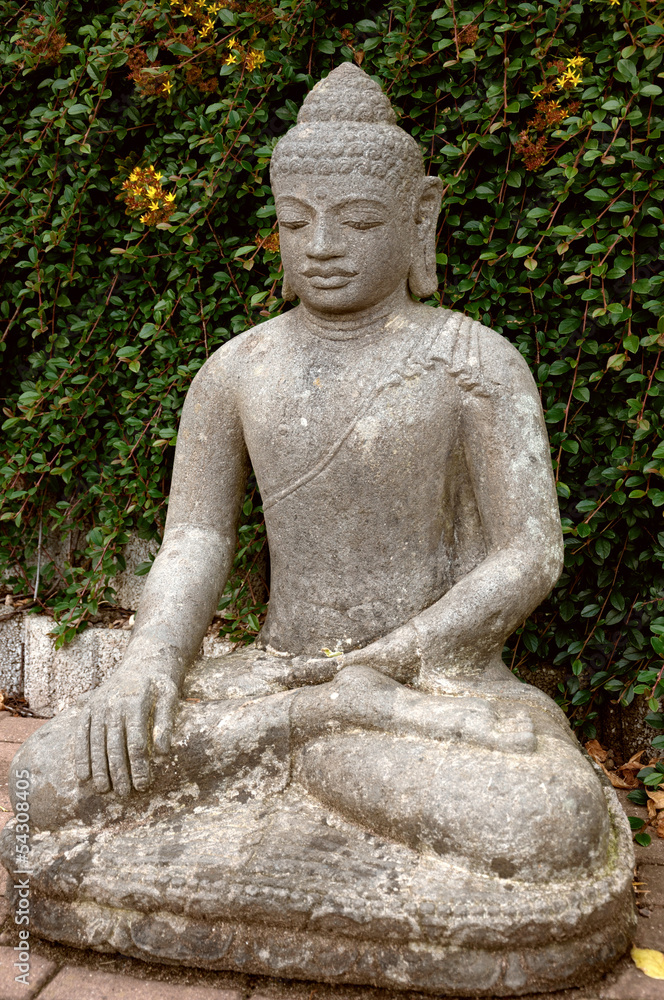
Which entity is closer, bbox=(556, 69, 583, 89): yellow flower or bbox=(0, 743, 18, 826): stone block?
bbox=(0, 743, 18, 826): stone block

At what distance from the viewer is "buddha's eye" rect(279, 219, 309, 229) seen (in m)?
2.48

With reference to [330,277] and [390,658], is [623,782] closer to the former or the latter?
[390,658]

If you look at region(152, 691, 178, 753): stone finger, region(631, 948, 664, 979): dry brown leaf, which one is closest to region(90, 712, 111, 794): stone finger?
region(152, 691, 178, 753): stone finger

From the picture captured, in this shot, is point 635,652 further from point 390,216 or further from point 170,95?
point 170,95

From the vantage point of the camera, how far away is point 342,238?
2.44 m

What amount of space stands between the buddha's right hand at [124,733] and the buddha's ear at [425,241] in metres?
1.33

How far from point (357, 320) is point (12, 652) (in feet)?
8.77

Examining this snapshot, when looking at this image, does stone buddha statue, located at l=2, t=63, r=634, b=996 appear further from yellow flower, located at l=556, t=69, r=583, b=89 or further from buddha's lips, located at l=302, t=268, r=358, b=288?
yellow flower, located at l=556, t=69, r=583, b=89

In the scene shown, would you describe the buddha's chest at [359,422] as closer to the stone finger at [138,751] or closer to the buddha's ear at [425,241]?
the buddha's ear at [425,241]

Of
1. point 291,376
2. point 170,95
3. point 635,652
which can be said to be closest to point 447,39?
point 170,95

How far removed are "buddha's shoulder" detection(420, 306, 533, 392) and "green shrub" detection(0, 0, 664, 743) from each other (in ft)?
2.52

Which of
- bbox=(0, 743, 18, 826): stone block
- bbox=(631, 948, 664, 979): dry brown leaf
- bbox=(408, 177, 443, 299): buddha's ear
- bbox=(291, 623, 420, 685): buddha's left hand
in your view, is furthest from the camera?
bbox=(0, 743, 18, 826): stone block

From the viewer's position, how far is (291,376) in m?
2.58

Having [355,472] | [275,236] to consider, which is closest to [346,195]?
[355,472]
